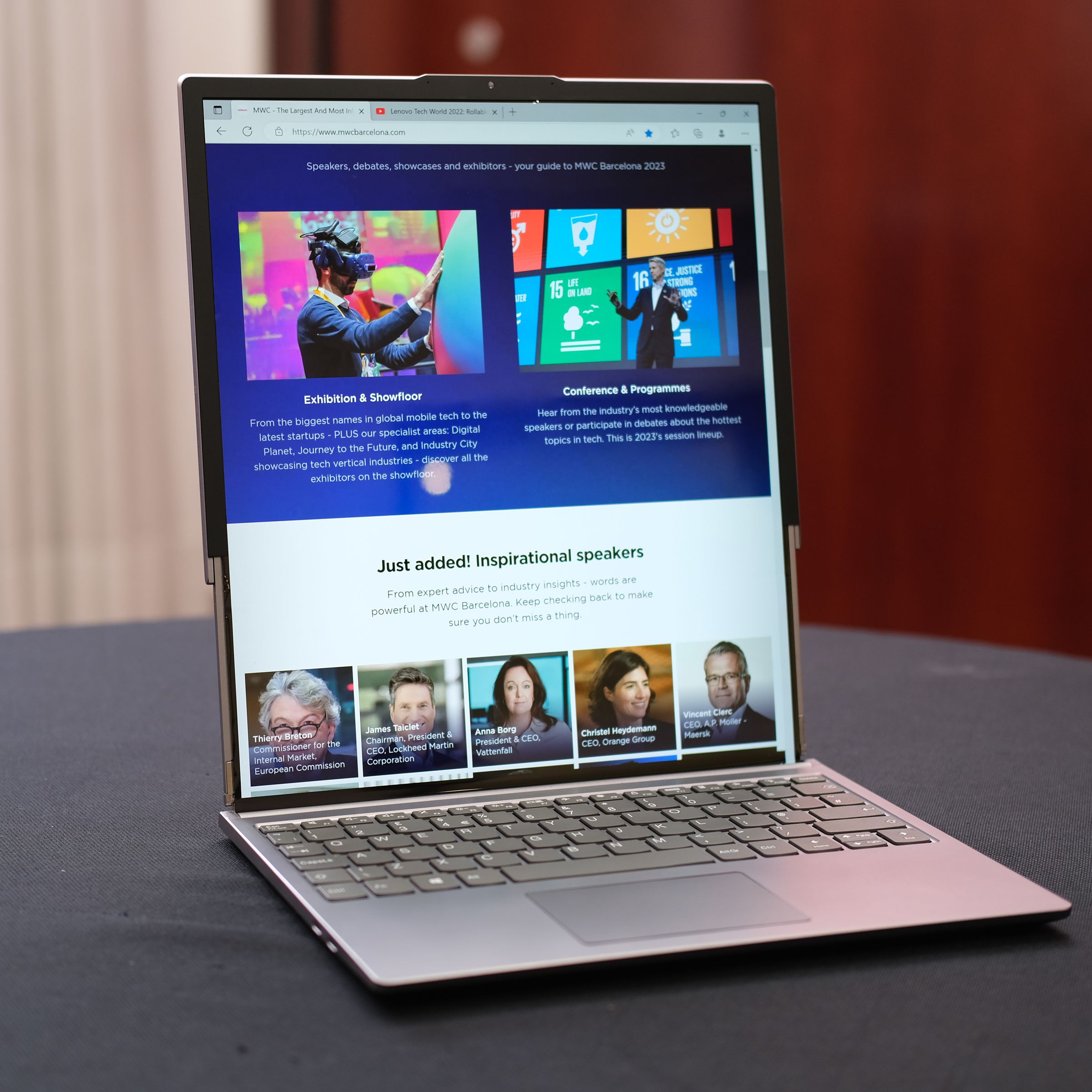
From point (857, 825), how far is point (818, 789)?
6 centimetres

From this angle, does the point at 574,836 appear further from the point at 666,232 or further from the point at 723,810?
the point at 666,232

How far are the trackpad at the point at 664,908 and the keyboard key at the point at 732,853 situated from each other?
0.02 metres

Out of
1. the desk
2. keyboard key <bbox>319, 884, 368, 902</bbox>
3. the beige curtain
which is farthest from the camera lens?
the beige curtain

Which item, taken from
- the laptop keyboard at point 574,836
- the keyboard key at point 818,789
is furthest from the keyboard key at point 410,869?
the keyboard key at point 818,789

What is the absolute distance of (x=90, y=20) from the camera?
222 centimetres

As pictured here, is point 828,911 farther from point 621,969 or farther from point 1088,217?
point 1088,217

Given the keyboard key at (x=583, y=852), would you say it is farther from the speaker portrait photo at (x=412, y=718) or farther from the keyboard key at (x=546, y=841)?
the speaker portrait photo at (x=412, y=718)

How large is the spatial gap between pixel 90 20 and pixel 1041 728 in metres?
2.13

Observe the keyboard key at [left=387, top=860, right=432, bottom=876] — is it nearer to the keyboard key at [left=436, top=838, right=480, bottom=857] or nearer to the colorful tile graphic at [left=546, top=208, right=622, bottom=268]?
the keyboard key at [left=436, top=838, right=480, bottom=857]

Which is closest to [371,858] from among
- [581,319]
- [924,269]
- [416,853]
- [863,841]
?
[416,853]

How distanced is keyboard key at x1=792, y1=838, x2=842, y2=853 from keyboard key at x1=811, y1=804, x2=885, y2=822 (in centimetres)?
3

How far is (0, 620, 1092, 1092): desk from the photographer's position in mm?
382

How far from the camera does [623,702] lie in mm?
713

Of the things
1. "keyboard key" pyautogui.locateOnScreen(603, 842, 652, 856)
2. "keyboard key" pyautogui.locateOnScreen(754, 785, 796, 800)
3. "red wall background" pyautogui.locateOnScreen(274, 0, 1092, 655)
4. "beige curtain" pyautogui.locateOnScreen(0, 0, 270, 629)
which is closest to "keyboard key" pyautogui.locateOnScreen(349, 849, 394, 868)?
"keyboard key" pyautogui.locateOnScreen(603, 842, 652, 856)
